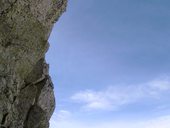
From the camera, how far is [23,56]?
41.5 m

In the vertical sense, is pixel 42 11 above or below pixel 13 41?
above

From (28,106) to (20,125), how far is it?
539cm

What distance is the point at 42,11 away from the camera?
42750 mm

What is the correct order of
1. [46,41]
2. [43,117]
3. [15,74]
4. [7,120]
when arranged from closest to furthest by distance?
[7,120]
[15,74]
[46,41]
[43,117]

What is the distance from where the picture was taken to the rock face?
3831cm

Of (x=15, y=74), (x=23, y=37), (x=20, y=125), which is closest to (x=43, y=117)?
(x=20, y=125)

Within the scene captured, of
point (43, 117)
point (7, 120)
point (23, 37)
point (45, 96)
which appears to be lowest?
point (7, 120)

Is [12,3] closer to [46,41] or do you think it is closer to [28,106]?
[46,41]

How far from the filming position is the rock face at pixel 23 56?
38312 millimetres

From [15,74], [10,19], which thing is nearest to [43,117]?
[15,74]

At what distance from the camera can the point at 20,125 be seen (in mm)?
42219

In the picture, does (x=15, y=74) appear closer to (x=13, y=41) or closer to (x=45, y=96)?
(x=13, y=41)

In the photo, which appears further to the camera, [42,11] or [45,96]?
[45,96]

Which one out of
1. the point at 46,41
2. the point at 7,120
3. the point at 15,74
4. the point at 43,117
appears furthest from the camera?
the point at 43,117
